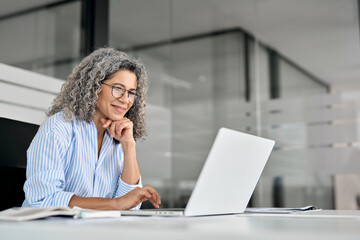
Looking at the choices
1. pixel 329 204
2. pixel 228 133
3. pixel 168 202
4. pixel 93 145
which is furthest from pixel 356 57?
pixel 228 133

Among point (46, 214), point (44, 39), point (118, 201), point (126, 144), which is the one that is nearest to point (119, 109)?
point (126, 144)

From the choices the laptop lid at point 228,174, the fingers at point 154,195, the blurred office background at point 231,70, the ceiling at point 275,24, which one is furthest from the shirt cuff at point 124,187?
the ceiling at point 275,24

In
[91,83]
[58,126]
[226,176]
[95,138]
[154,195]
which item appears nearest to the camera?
[226,176]

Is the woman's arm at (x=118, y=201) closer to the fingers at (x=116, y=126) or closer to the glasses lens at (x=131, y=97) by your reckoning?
the fingers at (x=116, y=126)

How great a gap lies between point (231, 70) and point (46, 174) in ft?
10.3

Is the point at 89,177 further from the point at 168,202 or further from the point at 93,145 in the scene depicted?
the point at 168,202

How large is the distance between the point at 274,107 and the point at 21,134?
106 inches

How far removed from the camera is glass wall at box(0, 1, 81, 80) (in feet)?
10.3

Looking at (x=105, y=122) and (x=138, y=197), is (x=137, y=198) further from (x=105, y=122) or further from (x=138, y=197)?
(x=105, y=122)

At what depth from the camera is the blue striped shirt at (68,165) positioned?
154 cm

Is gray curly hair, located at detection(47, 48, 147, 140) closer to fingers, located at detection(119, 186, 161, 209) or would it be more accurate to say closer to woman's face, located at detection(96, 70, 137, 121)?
woman's face, located at detection(96, 70, 137, 121)

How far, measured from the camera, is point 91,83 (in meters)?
2.01

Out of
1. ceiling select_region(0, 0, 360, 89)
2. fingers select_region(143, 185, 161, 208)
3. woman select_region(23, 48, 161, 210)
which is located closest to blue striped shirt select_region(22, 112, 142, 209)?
woman select_region(23, 48, 161, 210)

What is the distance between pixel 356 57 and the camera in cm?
387
